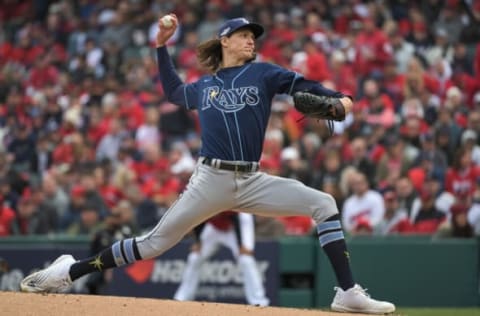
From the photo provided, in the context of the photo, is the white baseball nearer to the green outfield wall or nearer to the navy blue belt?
the navy blue belt

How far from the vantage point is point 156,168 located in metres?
15.4

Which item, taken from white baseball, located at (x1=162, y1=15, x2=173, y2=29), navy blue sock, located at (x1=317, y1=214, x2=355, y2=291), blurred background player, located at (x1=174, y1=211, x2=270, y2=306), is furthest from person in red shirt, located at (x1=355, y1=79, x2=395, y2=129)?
navy blue sock, located at (x1=317, y1=214, x2=355, y2=291)

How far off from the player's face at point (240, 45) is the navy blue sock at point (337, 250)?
128 centimetres

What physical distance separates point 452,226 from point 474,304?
3.11 feet

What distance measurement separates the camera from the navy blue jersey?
744 centimetres

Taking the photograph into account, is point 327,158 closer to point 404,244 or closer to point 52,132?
point 404,244

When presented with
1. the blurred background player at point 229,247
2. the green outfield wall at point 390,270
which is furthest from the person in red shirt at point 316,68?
the blurred background player at point 229,247

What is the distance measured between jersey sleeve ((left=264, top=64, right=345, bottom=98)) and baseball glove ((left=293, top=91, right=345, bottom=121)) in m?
0.14

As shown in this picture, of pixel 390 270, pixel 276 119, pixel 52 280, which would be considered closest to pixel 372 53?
pixel 276 119

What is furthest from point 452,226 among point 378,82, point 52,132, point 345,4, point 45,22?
point 45,22

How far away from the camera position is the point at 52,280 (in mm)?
7863

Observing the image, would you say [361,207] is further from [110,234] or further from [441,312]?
[110,234]

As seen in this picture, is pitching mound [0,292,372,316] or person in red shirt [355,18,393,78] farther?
person in red shirt [355,18,393,78]

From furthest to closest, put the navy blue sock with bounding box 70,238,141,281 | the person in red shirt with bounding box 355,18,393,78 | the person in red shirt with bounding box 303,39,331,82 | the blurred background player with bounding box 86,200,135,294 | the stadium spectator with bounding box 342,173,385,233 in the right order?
the person in red shirt with bounding box 355,18,393,78, the person in red shirt with bounding box 303,39,331,82, the stadium spectator with bounding box 342,173,385,233, the blurred background player with bounding box 86,200,135,294, the navy blue sock with bounding box 70,238,141,281
